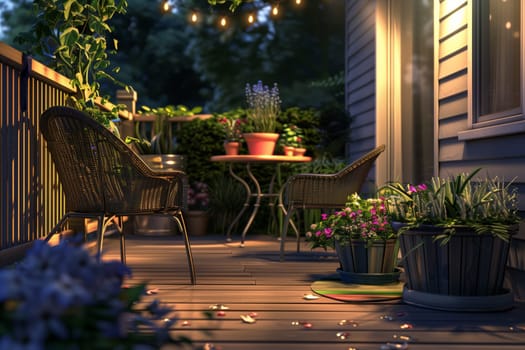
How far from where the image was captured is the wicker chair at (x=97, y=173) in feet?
9.14

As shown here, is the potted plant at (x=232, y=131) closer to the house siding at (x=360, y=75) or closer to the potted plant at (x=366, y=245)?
the house siding at (x=360, y=75)

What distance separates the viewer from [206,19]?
17578 mm

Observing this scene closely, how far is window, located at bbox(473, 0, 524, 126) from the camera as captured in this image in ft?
9.46

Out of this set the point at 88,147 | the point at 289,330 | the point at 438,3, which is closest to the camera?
the point at 289,330

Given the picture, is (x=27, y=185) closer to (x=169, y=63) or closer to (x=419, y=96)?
(x=419, y=96)

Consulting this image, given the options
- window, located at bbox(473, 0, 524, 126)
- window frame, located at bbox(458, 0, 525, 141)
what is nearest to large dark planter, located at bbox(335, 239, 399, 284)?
window frame, located at bbox(458, 0, 525, 141)

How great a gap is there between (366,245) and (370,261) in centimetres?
Answer: 9

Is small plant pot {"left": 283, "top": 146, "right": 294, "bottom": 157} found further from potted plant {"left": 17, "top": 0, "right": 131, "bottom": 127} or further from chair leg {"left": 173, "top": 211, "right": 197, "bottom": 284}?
chair leg {"left": 173, "top": 211, "right": 197, "bottom": 284}

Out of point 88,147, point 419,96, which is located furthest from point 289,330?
point 419,96

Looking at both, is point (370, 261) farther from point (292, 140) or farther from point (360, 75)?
point (360, 75)

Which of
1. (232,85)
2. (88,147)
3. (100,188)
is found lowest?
(100,188)

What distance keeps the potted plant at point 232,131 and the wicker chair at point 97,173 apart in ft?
8.90

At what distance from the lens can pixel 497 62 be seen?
3088 millimetres

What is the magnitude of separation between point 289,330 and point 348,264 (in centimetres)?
111
